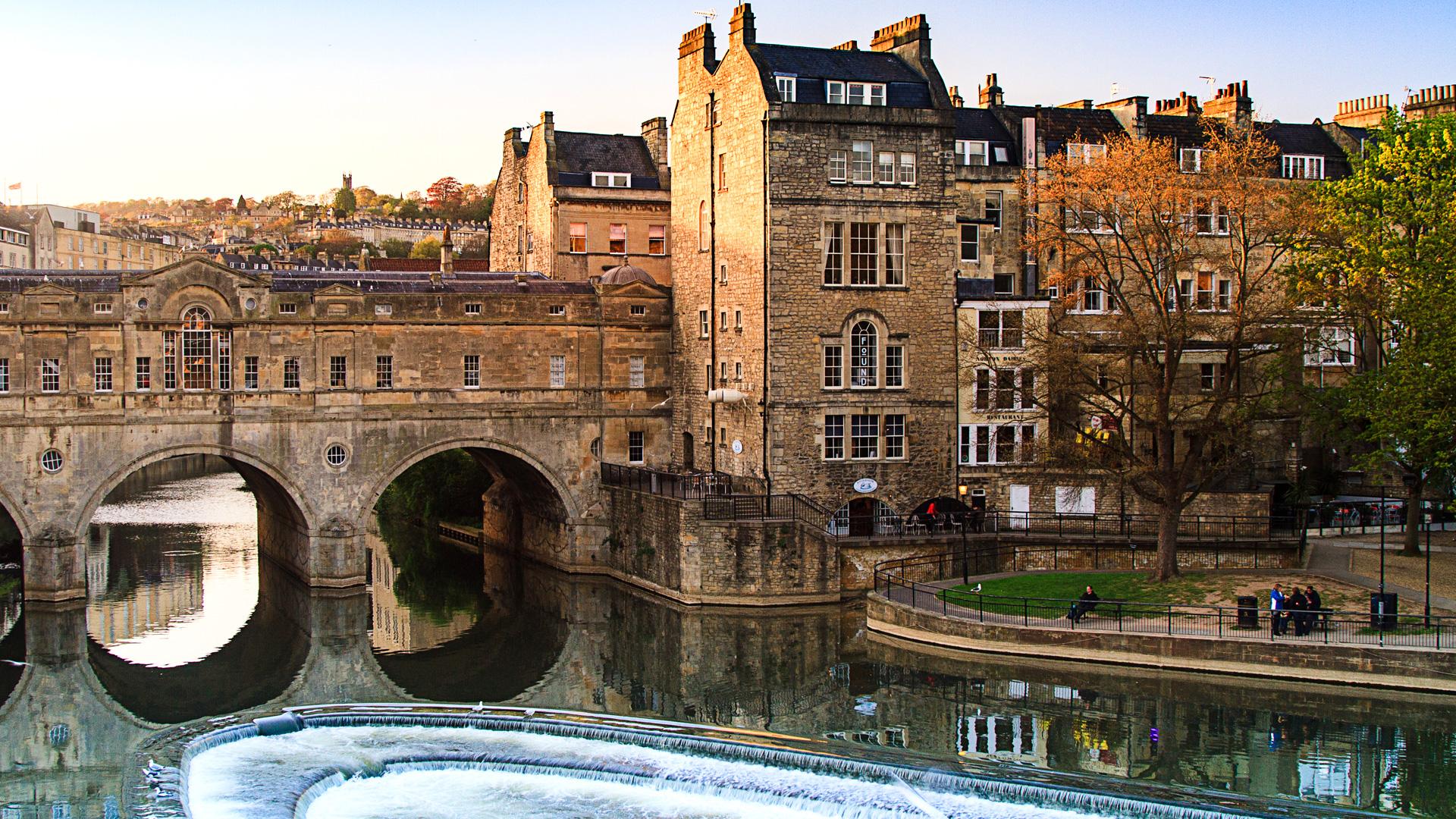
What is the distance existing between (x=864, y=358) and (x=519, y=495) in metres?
14.4

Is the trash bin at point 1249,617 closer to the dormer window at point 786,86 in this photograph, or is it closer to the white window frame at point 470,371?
the dormer window at point 786,86

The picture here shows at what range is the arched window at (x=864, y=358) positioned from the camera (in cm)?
4622

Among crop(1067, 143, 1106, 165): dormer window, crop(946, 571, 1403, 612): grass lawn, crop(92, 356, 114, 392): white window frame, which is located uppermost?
crop(1067, 143, 1106, 165): dormer window

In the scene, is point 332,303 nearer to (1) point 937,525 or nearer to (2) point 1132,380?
(1) point 937,525

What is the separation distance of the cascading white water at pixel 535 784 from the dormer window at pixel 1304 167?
34855mm

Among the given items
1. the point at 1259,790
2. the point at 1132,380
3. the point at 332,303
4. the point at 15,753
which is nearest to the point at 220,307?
the point at 332,303

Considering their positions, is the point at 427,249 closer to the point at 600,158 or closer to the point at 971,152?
the point at 600,158

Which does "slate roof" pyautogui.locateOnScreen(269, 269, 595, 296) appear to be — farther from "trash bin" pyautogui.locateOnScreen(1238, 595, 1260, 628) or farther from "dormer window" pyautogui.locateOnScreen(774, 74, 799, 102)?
"trash bin" pyautogui.locateOnScreen(1238, 595, 1260, 628)

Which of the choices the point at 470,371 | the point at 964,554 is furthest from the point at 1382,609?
the point at 470,371

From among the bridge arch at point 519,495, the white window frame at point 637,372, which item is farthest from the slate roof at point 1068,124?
the bridge arch at point 519,495

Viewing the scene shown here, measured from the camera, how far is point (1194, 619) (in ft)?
118

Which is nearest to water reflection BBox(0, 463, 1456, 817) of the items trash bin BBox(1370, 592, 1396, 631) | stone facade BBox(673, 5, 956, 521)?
trash bin BBox(1370, 592, 1396, 631)

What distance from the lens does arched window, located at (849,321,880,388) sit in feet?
152

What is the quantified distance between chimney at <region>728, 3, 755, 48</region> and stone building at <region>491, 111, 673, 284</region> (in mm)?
10096
